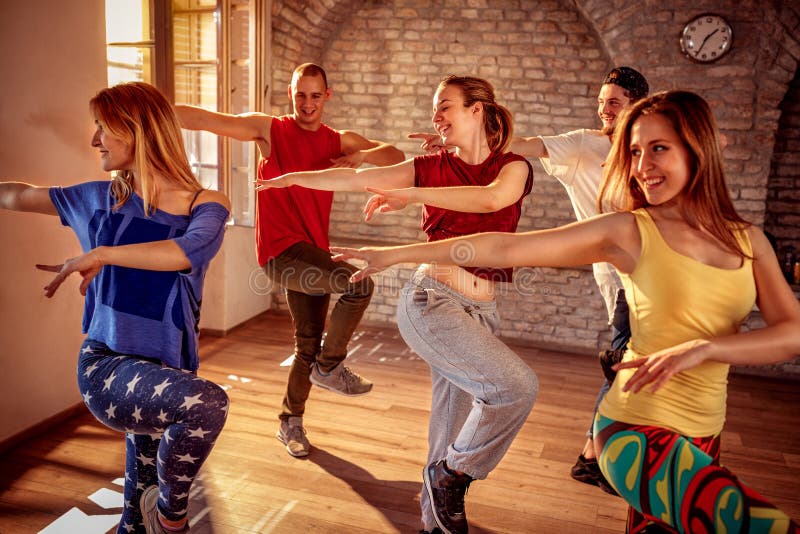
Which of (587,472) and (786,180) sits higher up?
(786,180)

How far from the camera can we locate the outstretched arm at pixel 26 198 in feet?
6.66

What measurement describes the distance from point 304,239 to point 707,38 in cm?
327

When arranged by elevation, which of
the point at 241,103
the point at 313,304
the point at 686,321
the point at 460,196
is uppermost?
the point at 241,103

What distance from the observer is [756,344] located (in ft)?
4.57

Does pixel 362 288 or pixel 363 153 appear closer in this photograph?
pixel 362 288

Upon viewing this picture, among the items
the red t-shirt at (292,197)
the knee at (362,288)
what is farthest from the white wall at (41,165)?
the knee at (362,288)

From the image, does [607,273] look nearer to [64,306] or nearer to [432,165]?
[432,165]

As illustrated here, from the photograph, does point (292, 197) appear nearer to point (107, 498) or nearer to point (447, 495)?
point (107, 498)

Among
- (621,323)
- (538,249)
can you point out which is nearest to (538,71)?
(621,323)

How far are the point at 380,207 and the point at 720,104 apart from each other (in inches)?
142

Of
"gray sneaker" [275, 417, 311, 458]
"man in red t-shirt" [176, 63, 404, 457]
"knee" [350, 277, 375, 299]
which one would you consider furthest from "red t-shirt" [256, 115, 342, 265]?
"gray sneaker" [275, 417, 311, 458]

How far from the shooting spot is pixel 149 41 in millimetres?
4215

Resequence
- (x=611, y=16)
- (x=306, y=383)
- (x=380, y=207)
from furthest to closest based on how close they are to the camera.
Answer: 1. (x=611, y=16)
2. (x=306, y=383)
3. (x=380, y=207)

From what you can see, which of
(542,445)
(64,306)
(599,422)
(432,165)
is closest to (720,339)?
(599,422)
